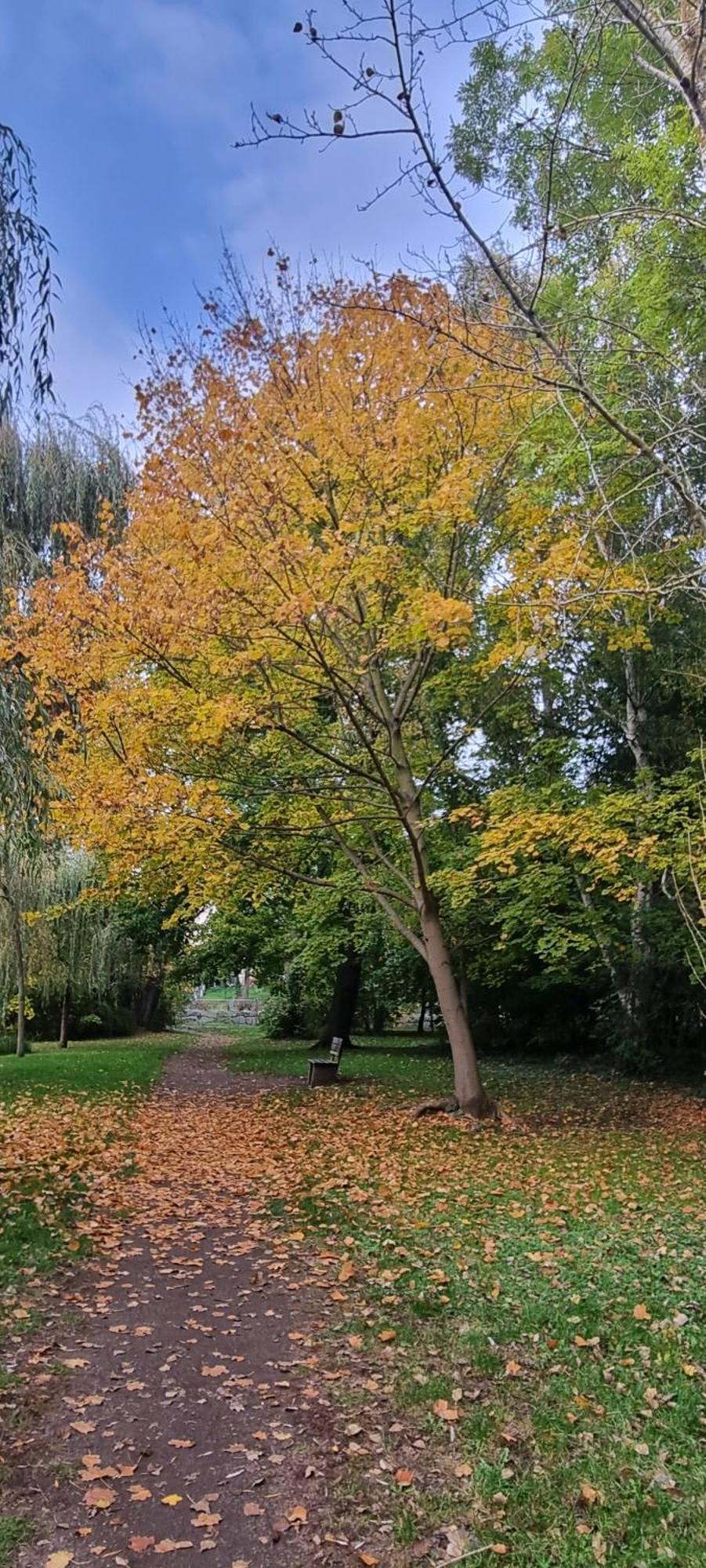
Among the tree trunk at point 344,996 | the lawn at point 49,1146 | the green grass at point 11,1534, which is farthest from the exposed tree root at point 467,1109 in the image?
the tree trunk at point 344,996

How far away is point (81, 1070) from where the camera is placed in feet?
47.3

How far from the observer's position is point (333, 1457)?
317cm

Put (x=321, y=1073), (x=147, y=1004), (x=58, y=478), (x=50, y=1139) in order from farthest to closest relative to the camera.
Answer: (x=147, y=1004), (x=321, y=1073), (x=58, y=478), (x=50, y=1139)

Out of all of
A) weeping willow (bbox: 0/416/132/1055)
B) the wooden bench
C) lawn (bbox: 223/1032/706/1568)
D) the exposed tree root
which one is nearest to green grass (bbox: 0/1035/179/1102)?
the wooden bench

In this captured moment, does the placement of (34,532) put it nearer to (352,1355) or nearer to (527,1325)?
(352,1355)

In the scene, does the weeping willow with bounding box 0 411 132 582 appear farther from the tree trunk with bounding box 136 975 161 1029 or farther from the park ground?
the tree trunk with bounding box 136 975 161 1029

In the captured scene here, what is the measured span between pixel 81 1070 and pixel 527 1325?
38.7 ft

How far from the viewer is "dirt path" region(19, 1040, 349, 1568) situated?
2756 mm

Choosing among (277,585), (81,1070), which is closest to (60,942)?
(81,1070)

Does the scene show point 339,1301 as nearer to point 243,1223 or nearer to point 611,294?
point 243,1223

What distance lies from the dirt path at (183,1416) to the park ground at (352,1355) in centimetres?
1

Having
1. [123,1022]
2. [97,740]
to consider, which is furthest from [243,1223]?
[123,1022]

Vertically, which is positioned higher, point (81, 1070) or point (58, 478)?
point (58, 478)

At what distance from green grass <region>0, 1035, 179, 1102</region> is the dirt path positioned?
7.25 m
